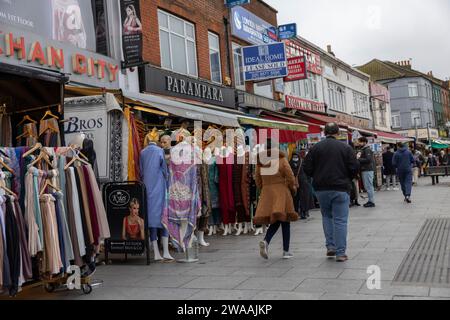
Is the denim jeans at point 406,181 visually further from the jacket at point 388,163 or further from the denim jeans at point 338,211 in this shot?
the denim jeans at point 338,211

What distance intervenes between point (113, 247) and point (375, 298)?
13.2 feet

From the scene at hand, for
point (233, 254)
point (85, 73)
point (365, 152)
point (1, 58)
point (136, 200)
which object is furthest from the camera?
point (365, 152)

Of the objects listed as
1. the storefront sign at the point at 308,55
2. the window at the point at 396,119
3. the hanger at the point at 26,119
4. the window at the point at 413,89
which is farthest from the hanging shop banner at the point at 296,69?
the window at the point at 413,89

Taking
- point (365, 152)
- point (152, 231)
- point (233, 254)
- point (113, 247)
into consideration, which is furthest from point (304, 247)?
point (365, 152)

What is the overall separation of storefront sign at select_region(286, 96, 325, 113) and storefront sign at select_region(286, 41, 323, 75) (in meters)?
1.95

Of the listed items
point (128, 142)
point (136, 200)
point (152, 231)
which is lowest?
point (152, 231)

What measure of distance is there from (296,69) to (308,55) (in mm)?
6254

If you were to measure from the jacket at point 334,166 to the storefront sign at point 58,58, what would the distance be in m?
5.66

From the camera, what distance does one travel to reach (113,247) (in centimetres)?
732

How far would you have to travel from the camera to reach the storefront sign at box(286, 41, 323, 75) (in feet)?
78.2

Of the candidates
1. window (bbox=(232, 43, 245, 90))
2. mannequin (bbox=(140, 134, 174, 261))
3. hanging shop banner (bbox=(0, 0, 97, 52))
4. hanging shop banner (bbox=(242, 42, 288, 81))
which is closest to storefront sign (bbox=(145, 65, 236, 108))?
hanging shop banner (bbox=(242, 42, 288, 81))

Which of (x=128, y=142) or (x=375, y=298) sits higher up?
(x=128, y=142)
